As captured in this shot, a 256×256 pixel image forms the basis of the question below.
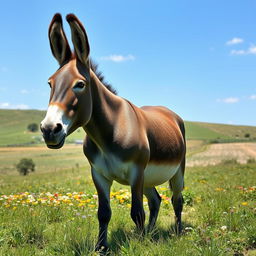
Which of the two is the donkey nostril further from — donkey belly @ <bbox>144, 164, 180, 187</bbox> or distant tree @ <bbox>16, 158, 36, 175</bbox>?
distant tree @ <bbox>16, 158, 36, 175</bbox>

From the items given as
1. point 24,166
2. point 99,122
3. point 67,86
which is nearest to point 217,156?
point 24,166

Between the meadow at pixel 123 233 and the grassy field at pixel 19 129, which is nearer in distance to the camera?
the meadow at pixel 123 233

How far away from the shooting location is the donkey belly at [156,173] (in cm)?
464

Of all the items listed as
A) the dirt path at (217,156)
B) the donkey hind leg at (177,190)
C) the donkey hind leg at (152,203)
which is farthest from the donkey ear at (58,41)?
the dirt path at (217,156)

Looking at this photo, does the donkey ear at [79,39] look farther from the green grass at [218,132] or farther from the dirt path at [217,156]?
the green grass at [218,132]

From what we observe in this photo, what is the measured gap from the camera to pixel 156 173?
4824 millimetres

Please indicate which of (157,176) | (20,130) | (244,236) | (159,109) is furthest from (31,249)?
(20,130)

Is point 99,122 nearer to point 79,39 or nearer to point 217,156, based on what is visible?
point 79,39

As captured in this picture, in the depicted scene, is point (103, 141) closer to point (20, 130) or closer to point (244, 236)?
point (244, 236)

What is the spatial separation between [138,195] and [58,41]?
2.34 m

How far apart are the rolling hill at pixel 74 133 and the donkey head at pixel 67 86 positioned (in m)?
86.1

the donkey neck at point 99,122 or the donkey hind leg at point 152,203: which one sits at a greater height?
the donkey neck at point 99,122

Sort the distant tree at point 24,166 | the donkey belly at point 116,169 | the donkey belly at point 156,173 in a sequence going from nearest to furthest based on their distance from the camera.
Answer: the donkey belly at point 116,169 < the donkey belly at point 156,173 < the distant tree at point 24,166

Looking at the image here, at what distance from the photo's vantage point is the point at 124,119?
4.30 m
